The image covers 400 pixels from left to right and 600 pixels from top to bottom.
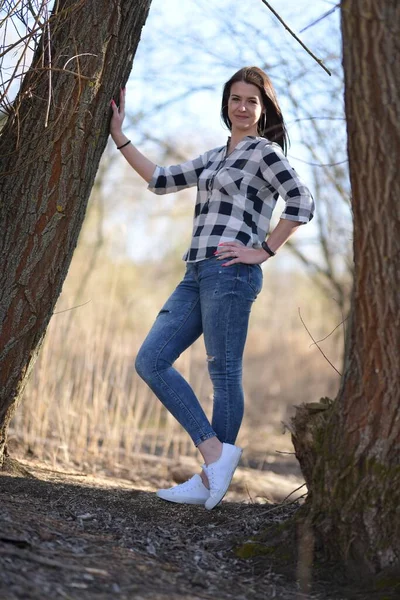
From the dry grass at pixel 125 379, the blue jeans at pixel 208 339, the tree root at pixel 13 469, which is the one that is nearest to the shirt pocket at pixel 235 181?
the blue jeans at pixel 208 339

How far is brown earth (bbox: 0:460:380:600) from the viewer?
1799mm

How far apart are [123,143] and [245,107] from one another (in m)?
0.52

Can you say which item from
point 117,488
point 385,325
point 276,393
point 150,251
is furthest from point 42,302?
point 150,251

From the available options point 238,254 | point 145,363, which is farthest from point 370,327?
point 145,363

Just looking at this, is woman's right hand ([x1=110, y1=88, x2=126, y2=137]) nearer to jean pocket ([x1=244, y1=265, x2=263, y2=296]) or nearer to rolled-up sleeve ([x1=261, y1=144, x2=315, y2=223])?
rolled-up sleeve ([x1=261, y1=144, x2=315, y2=223])

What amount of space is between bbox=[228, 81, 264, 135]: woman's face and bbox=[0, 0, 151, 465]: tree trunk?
19.9 inches

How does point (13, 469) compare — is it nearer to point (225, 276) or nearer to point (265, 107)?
point (225, 276)

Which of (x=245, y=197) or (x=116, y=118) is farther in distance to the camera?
(x=116, y=118)

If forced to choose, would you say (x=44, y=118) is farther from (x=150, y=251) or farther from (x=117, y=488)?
(x=150, y=251)

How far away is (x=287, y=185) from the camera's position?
2.64 m

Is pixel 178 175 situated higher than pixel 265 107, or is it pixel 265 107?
pixel 265 107

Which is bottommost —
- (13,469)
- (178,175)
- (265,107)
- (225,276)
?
(13,469)

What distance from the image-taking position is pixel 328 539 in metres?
2.11

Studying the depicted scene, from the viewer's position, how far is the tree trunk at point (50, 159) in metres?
2.84
